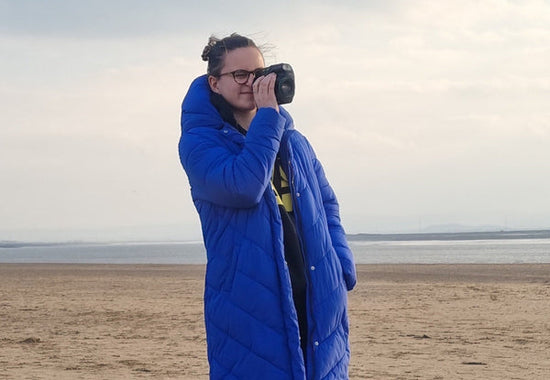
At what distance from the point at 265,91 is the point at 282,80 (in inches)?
2.7

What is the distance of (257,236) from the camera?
2.55 metres

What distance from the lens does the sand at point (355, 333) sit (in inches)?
283

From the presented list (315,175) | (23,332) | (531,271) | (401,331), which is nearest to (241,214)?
(315,175)

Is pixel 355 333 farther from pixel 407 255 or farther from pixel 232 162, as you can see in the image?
pixel 407 255

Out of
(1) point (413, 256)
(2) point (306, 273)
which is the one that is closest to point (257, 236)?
(2) point (306, 273)

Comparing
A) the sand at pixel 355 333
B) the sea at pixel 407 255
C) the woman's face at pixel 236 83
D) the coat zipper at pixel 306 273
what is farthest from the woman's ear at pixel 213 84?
the sea at pixel 407 255

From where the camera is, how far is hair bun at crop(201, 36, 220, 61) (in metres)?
2.82

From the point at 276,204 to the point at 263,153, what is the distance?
17cm

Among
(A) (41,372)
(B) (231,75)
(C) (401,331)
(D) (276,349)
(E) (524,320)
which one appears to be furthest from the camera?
(E) (524,320)

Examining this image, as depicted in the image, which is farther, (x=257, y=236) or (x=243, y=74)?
(x=243, y=74)

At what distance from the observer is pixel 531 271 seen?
21.3m

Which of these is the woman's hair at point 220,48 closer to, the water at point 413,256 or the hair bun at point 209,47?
the hair bun at point 209,47

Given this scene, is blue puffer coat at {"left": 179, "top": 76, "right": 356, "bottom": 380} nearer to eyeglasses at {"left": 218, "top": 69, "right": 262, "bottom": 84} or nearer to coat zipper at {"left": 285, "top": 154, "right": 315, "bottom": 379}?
coat zipper at {"left": 285, "top": 154, "right": 315, "bottom": 379}

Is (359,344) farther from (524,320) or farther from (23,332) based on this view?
(23,332)
